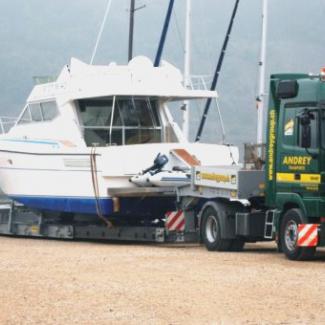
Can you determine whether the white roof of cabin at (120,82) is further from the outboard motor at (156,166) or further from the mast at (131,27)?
the mast at (131,27)

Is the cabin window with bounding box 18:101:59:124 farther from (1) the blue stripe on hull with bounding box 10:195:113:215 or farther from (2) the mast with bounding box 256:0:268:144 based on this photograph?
(2) the mast with bounding box 256:0:268:144

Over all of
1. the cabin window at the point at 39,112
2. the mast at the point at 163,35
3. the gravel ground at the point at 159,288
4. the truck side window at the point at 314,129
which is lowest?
the gravel ground at the point at 159,288

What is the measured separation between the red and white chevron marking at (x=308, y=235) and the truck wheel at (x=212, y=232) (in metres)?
2.73

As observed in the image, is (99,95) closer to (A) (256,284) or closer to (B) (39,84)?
(B) (39,84)

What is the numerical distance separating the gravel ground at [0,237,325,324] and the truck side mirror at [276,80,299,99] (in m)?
2.74

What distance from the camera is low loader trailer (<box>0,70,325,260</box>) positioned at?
1842 centimetres

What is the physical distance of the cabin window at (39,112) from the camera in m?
26.5

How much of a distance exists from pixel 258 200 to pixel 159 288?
274 inches

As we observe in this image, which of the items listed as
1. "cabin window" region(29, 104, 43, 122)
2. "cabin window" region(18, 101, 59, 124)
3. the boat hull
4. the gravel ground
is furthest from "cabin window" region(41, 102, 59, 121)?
the gravel ground

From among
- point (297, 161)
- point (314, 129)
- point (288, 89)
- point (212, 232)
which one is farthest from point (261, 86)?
point (314, 129)

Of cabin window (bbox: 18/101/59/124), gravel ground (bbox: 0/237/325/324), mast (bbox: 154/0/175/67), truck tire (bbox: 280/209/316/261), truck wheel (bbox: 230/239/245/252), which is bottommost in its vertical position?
gravel ground (bbox: 0/237/325/324)

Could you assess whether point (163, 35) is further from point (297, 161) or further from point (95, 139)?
point (297, 161)

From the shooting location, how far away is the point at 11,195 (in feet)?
87.9

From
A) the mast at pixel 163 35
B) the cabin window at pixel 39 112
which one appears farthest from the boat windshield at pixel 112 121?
the mast at pixel 163 35
